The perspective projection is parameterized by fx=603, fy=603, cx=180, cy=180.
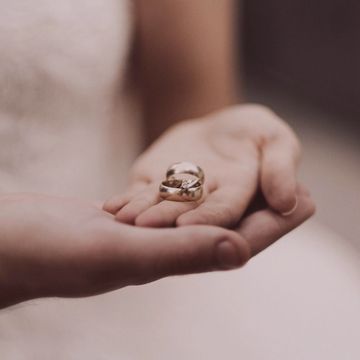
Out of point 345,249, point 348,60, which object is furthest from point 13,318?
point 348,60

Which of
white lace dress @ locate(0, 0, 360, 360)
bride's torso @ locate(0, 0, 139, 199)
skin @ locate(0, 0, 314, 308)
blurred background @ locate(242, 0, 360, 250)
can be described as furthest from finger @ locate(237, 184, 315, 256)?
blurred background @ locate(242, 0, 360, 250)

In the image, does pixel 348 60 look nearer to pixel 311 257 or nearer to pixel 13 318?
pixel 311 257

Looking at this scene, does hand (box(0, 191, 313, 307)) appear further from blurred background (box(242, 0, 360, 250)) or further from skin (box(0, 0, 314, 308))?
blurred background (box(242, 0, 360, 250))

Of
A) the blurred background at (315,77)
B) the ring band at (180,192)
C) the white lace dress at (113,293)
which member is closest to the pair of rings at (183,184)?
the ring band at (180,192)

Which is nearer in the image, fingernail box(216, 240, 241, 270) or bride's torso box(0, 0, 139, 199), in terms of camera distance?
fingernail box(216, 240, 241, 270)

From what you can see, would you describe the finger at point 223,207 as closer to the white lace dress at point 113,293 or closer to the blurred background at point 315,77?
the white lace dress at point 113,293

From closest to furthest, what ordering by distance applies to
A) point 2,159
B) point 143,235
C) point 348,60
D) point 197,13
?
point 143,235
point 2,159
point 197,13
point 348,60
